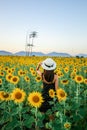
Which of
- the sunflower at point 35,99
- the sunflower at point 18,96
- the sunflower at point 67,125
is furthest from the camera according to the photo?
the sunflower at point 18,96

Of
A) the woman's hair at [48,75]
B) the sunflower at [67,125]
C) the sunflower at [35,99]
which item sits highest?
the woman's hair at [48,75]

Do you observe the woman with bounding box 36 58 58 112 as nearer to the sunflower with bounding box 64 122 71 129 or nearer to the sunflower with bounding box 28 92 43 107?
the sunflower with bounding box 28 92 43 107

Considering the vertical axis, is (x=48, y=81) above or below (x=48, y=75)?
below

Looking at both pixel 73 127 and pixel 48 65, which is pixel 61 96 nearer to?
pixel 73 127

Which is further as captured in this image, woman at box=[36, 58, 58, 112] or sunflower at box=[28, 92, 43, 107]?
woman at box=[36, 58, 58, 112]

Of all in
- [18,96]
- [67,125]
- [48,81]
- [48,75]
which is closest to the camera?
[67,125]

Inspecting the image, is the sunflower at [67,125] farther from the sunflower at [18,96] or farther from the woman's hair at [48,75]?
the woman's hair at [48,75]

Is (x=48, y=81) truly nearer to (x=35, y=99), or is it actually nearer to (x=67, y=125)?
(x=35, y=99)

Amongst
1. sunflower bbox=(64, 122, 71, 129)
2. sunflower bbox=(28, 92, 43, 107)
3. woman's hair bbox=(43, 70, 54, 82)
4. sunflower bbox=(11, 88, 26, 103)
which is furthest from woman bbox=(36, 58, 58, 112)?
sunflower bbox=(64, 122, 71, 129)

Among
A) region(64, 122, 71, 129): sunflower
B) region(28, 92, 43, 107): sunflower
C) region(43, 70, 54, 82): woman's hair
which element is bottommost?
region(64, 122, 71, 129): sunflower

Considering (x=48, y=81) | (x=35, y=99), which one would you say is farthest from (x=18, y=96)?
(x=48, y=81)

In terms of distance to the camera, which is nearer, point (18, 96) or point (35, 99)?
point (35, 99)

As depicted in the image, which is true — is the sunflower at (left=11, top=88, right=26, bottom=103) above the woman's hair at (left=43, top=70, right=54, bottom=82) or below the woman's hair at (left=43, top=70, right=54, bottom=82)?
below

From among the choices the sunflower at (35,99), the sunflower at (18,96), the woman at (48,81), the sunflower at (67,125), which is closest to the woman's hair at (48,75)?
the woman at (48,81)
